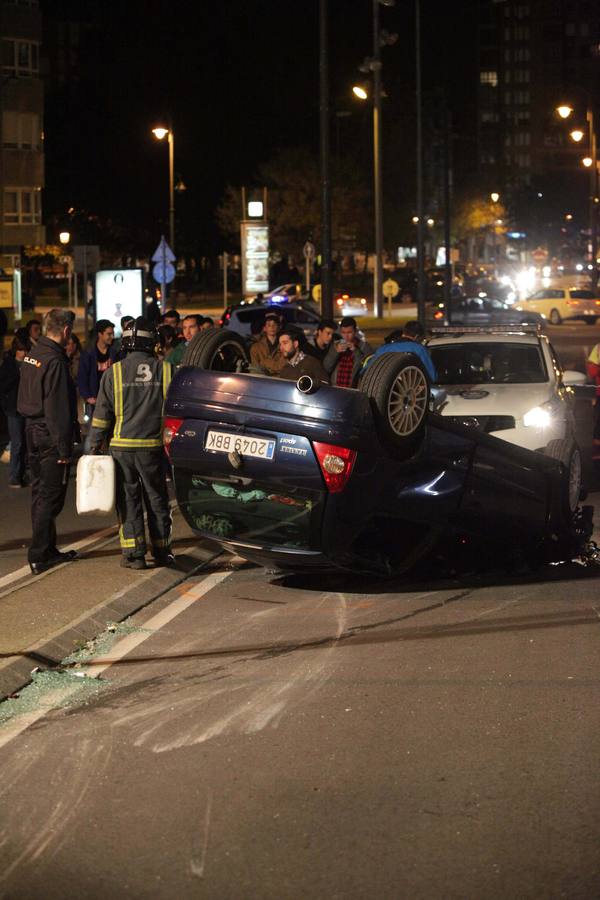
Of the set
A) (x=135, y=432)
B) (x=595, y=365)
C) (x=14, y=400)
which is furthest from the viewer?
(x=595, y=365)

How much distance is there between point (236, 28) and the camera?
283 ft

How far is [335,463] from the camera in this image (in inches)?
337

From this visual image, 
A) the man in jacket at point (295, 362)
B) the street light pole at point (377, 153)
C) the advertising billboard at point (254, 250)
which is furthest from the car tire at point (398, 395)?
the advertising billboard at point (254, 250)

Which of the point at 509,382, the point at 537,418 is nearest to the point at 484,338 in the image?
the point at 509,382

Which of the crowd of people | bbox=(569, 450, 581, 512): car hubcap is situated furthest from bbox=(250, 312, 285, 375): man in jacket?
the crowd of people

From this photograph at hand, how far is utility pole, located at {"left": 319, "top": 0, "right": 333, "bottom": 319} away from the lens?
25.5 meters

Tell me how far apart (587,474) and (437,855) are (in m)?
12.0

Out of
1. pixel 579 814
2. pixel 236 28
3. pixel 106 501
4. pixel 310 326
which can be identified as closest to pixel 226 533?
pixel 106 501

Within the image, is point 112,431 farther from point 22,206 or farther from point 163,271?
point 22,206

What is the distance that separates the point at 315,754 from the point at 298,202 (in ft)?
261

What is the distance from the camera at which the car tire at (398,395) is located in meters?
8.73

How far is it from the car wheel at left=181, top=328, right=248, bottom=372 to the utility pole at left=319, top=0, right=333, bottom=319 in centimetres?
1551

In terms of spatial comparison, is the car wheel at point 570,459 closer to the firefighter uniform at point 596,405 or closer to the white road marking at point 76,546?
the white road marking at point 76,546

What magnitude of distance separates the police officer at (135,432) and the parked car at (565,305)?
178 ft
